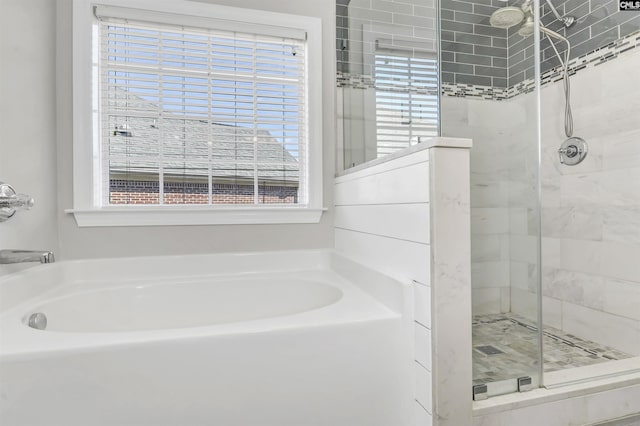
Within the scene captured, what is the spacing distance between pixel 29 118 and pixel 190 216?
834mm

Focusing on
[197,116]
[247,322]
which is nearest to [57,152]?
[197,116]

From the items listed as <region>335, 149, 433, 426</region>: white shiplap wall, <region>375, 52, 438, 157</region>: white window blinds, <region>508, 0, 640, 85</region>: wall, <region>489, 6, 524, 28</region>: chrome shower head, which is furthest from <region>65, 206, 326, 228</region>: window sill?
<region>508, 0, 640, 85</region>: wall

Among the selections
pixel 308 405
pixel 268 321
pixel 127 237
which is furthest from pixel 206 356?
pixel 127 237

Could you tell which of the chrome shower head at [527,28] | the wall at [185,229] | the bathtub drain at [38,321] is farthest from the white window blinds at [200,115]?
the chrome shower head at [527,28]

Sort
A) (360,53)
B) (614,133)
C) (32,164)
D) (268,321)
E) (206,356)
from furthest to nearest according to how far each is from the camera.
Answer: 1. (360,53)
2. (614,133)
3. (32,164)
4. (268,321)
5. (206,356)

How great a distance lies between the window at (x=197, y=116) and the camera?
183 cm

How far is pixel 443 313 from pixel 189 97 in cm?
175

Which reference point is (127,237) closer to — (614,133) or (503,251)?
(503,251)

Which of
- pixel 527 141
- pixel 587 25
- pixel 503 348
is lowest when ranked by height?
pixel 503 348

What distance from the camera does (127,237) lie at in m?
1.85

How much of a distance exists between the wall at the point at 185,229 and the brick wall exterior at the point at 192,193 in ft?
0.52

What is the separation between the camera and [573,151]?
2000 mm

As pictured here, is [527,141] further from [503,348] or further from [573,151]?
[573,151]

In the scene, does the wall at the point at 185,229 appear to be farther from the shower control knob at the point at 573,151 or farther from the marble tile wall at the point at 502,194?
the shower control knob at the point at 573,151
